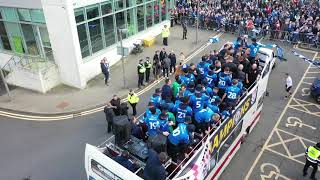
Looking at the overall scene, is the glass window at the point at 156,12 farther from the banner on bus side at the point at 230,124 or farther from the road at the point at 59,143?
the banner on bus side at the point at 230,124

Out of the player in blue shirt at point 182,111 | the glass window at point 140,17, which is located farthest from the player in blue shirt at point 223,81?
the glass window at point 140,17

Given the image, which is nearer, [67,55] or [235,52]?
[235,52]

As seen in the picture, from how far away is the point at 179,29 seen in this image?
26.1 m

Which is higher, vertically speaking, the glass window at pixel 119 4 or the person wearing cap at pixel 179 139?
the glass window at pixel 119 4

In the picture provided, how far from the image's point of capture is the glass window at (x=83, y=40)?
654 inches

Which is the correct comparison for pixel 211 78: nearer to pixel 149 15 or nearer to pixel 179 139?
pixel 179 139

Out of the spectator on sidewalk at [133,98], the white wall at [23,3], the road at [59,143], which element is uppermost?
the white wall at [23,3]

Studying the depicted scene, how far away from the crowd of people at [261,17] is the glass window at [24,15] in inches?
442

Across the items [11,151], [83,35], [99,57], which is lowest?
[11,151]

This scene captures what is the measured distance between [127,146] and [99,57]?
10.6 meters

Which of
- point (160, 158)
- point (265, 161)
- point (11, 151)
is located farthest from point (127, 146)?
point (11, 151)

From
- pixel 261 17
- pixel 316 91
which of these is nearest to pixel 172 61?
pixel 316 91

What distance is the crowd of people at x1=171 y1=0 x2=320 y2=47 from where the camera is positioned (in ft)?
73.2

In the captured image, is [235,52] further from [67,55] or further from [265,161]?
[67,55]
